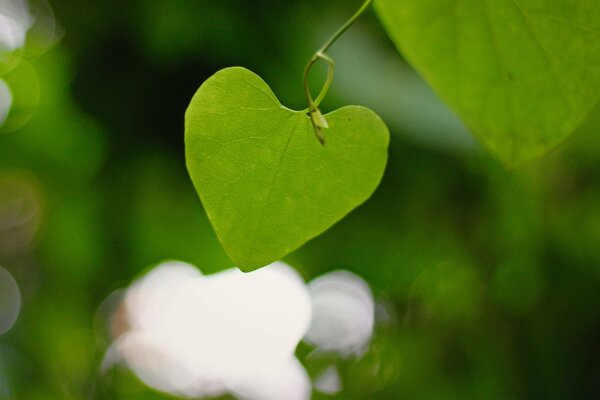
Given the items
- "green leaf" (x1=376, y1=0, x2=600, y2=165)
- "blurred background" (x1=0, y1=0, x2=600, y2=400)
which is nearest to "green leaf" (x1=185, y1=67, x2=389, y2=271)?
"green leaf" (x1=376, y1=0, x2=600, y2=165)

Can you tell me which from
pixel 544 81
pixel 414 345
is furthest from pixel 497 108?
pixel 414 345

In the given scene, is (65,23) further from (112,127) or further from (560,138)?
(560,138)

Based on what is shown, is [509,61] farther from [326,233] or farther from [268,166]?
[326,233]

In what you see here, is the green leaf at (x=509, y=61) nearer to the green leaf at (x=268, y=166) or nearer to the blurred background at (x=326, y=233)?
the green leaf at (x=268, y=166)

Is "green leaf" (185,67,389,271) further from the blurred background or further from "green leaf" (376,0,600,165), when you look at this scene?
the blurred background

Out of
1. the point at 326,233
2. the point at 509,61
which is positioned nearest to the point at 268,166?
the point at 509,61
